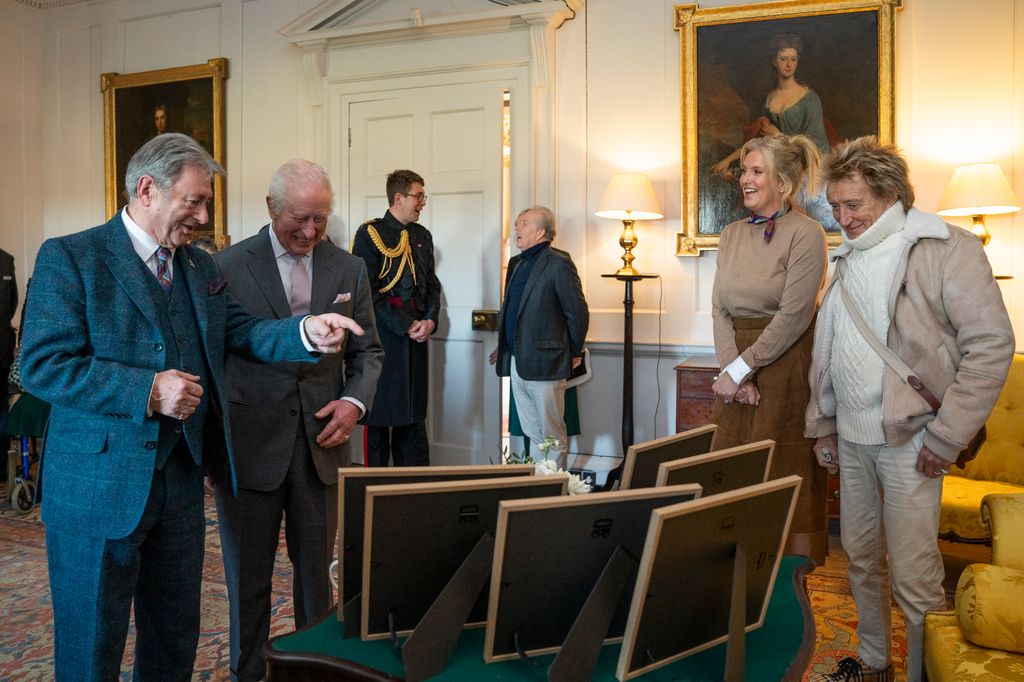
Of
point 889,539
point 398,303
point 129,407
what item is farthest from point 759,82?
point 129,407

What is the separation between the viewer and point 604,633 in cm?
151

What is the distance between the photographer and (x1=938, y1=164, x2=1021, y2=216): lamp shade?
4312 millimetres

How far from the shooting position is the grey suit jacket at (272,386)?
2463 mm

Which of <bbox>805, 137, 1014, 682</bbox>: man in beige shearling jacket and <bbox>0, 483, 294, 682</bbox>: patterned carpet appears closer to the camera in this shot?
<bbox>805, 137, 1014, 682</bbox>: man in beige shearling jacket

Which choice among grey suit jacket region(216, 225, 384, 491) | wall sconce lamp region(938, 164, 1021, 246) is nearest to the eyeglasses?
grey suit jacket region(216, 225, 384, 491)

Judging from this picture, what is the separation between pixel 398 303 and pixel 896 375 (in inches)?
127

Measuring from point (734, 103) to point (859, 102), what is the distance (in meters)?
0.70

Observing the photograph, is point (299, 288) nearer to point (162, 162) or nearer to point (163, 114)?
point (162, 162)

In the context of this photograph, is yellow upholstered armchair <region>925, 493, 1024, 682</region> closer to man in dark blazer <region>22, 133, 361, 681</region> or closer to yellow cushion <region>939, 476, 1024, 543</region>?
yellow cushion <region>939, 476, 1024, 543</region>

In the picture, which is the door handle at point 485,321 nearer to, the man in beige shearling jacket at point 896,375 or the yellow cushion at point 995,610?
the man in beige shearling jacket at point 896,375

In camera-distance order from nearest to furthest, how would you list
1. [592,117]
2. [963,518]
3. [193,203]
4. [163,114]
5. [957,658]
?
[193,203], [957,658], [963,518], [592,117], [163,114]

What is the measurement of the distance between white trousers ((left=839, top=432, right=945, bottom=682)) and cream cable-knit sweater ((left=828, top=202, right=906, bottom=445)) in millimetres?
93

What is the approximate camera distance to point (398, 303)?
5.13m

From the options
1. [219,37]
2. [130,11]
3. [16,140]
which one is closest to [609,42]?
[219,37]
